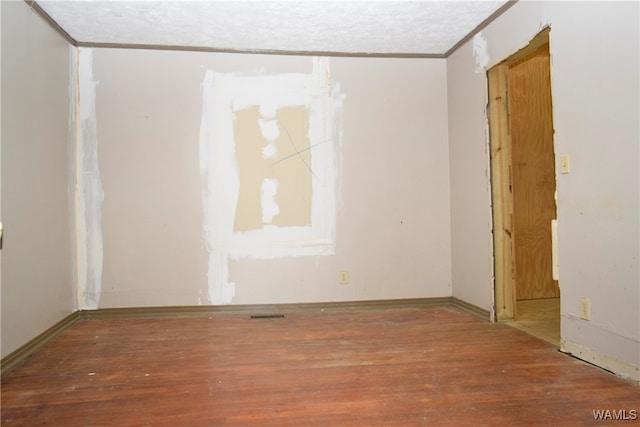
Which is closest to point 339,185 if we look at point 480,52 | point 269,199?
point 269,199

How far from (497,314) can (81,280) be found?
10.7ft

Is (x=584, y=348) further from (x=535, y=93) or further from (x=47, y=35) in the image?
(x=47, y=35)

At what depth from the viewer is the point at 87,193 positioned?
338 centimetres

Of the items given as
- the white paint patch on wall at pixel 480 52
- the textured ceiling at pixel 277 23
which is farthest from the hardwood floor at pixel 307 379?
the textured ceiling at pixel 277 23

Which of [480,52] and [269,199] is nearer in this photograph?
[480,52]

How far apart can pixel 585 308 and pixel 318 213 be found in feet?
6.75

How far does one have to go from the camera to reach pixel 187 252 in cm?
347

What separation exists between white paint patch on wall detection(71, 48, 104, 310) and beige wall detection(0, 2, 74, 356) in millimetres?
141

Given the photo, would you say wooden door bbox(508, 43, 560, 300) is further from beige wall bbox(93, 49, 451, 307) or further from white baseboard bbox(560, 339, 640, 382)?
white baseboard bbox(560, 339, 640, 382)

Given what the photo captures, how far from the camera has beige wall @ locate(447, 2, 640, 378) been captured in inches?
77.4

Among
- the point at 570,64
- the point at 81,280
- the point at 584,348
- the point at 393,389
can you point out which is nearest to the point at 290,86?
the point at 570,64

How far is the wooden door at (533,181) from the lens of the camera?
386cm

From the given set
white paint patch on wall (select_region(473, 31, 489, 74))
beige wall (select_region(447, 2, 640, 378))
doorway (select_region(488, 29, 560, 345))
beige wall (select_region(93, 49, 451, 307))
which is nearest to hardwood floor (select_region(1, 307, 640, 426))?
beige wall (select_region(447, 2, 640, 378))

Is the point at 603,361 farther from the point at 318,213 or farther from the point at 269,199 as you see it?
the point at 269,199
